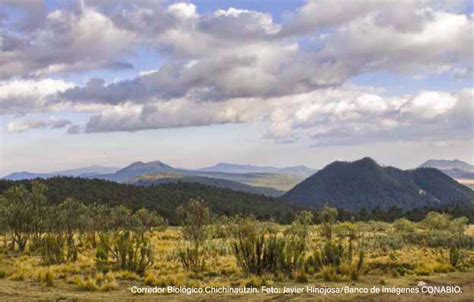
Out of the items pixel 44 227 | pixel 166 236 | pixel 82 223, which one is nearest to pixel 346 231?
pixel 166 236

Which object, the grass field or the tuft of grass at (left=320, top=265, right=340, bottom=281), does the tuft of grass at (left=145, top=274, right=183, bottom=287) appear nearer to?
the grass field

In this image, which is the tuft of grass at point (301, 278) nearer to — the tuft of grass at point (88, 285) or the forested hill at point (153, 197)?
the tuft of grass at point (88, 285)

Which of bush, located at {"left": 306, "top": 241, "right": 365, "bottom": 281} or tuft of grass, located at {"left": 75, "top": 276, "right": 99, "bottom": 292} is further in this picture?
bush, located at {"left": 306, "top": 241, "right": 365, "bottom": 281}

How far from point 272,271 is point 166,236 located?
4118 centimetres

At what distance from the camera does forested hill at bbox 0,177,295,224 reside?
137 m

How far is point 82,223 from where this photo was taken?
168 feet

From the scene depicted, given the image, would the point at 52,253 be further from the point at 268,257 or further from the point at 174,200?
the point at 174,200

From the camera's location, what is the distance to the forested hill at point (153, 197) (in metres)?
137

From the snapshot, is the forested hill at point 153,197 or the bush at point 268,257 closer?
the bush at point 268,257

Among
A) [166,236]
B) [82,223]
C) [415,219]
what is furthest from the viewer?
[415,219]

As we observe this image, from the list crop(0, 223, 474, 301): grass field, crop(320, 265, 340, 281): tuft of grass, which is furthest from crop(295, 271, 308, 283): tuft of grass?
crop(320, 265, 340, 281): tuft of grass

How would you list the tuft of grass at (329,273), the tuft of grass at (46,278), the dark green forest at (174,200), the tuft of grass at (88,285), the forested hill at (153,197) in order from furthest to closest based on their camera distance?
the forested hill at (153,197) → the dark green forest at (174,200) → the tuft of grass at (329,273) → the tuft of grass at (46,278) → the tuft of grass at (88,285)

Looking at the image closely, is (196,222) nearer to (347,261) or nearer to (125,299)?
(347,261)

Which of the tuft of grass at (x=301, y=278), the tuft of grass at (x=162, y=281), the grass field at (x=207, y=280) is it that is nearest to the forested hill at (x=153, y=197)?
the grass field at (x=207, y=280)
